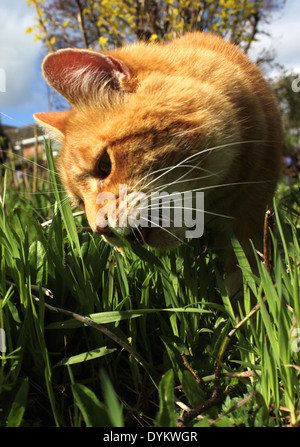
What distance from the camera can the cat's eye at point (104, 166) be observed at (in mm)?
1271

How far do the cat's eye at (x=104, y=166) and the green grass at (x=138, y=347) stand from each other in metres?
0.18

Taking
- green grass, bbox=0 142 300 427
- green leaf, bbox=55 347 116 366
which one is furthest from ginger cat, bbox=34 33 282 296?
green leaf, bbox=55 347 116 366

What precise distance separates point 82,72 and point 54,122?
335mm

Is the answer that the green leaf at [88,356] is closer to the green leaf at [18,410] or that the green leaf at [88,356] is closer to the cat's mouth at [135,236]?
the green leaf at [18,410]

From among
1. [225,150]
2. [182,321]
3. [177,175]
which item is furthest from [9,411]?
[225,150]

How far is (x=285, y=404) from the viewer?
0.70 m

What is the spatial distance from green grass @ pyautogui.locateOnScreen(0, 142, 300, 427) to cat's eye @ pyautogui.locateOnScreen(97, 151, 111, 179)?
18cm

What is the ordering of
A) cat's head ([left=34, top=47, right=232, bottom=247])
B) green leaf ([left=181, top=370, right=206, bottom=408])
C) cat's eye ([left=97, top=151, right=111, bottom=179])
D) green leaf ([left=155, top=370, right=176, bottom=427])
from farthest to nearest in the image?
cat's eye ([left=97, top=151, right=111, bottom=179]) < cat's head ([left=34, top=47, right=232, bottom=247]) < green leaf ([left=181, top=370, right=206, bottom=408]) < green leaf ([left=155, top=370, right=176, bottom=427])

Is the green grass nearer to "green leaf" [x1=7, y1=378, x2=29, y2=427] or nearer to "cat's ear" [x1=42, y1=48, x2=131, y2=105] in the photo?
"green leaf" [x1=7, y1=378, x2=29, y2=427]

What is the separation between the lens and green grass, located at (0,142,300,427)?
27.5 inches

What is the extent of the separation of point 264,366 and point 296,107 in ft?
37.2

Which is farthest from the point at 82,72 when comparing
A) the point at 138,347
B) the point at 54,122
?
the point at 138,347

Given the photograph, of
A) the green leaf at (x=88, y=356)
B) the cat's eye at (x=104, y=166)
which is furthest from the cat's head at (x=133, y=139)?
the green leaf at (x=88, y=356)
